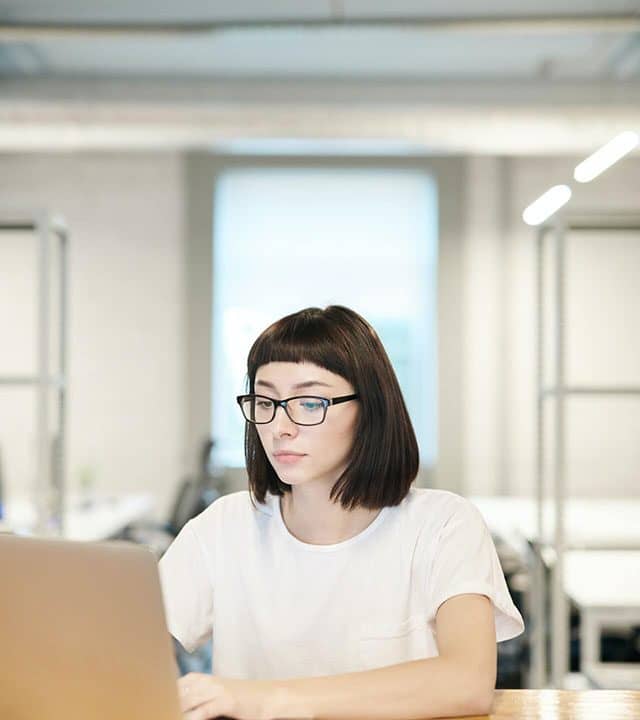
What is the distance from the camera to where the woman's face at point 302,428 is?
1.62 m

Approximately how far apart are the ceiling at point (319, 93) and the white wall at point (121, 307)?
1.64m

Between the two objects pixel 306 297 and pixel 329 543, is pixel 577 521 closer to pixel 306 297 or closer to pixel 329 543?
pixel 306 297

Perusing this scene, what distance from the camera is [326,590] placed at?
1.66 metres

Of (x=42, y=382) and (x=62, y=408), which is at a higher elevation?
(x=42, y=382)

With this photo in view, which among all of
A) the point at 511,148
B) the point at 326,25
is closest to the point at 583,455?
the point at 511,148

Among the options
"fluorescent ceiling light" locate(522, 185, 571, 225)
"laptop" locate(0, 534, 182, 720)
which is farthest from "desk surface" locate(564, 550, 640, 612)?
"laptop" locate(0, 534, 182, 720)

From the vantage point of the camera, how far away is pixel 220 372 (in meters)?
7.67

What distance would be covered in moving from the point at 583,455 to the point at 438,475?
1.07 meters

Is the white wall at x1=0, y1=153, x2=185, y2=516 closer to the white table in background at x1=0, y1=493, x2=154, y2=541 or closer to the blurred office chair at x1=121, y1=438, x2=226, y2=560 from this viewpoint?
the blurred office chair at x1=121, y1=438, x2=226, y2=560

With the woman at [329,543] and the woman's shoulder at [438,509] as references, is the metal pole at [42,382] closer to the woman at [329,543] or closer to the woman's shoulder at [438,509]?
the woman at [329,543]

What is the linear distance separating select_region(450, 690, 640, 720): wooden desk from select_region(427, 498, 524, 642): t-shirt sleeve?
145 millimetres

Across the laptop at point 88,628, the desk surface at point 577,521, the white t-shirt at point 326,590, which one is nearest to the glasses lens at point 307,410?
the white t-shirt at point 326,590

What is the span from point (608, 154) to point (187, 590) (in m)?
2.21

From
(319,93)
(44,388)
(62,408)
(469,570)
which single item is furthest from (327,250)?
(469,570)
